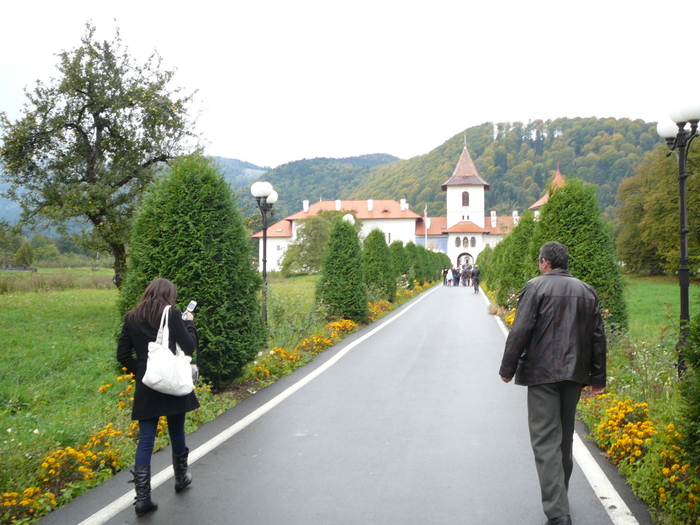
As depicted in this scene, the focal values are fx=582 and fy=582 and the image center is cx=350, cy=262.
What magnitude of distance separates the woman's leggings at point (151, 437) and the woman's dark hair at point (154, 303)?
74 cm

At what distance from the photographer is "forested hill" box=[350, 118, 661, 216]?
4075 inches

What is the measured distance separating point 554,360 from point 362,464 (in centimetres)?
206

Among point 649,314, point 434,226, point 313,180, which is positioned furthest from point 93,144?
point 313,180

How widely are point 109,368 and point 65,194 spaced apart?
858cm

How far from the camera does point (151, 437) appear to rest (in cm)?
429

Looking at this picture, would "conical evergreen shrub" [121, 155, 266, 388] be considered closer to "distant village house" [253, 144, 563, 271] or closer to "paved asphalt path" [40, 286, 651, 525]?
"paved asphalt path" [40, 286, 651, 525]

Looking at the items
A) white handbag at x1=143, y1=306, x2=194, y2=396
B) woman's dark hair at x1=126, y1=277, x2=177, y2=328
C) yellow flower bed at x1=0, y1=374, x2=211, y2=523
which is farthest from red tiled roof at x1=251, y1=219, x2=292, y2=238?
white handbag at x1=143, y1=306, x2=194, y2=396

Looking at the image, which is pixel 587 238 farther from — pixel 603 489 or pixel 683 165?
pixel 603 489

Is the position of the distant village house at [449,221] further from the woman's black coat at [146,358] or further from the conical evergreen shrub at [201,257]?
the woman's black coat at [146,358]

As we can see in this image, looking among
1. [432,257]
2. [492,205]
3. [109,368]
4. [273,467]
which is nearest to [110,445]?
[273,467]

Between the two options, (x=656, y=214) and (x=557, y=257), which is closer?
(x=557, y=257)

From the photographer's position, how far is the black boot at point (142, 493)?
406cm

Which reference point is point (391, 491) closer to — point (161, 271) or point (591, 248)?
point (161, 271)

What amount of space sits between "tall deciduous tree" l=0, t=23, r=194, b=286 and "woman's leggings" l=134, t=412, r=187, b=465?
13.2 meters
